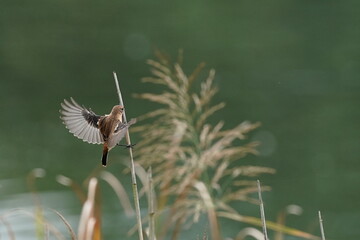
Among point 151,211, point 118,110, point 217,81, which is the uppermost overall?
point 217,81

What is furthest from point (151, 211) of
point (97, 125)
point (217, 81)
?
point (217, 81)

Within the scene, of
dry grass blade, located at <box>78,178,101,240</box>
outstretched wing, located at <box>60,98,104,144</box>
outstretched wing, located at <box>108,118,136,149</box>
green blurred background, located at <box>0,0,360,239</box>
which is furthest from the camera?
green blurred background, located at <box>0,0,360,239</box>

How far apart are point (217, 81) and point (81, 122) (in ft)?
34.9

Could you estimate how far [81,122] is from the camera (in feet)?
5.99

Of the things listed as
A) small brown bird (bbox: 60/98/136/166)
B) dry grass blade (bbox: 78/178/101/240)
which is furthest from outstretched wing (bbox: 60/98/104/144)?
dry grass blade (bbox: 78/178/101/240)

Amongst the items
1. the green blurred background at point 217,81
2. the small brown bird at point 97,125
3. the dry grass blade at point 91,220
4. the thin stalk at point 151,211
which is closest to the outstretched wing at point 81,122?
the small brown bird at point 97,125

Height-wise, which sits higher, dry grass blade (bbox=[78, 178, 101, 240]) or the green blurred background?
the green blurred background

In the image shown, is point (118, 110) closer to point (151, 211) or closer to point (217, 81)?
point (151, 211)

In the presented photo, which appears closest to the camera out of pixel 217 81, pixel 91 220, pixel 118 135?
pixel 118 135

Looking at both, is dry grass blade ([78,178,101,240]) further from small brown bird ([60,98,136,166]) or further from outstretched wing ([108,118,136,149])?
outstretched wing ([108,118,136,149])

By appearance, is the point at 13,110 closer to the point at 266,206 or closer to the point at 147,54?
the point at 147,54

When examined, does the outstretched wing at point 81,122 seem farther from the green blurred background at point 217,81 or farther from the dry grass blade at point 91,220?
the green blurred background at point 217,81

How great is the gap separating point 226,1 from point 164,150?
1519cm

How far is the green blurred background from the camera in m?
8.84
